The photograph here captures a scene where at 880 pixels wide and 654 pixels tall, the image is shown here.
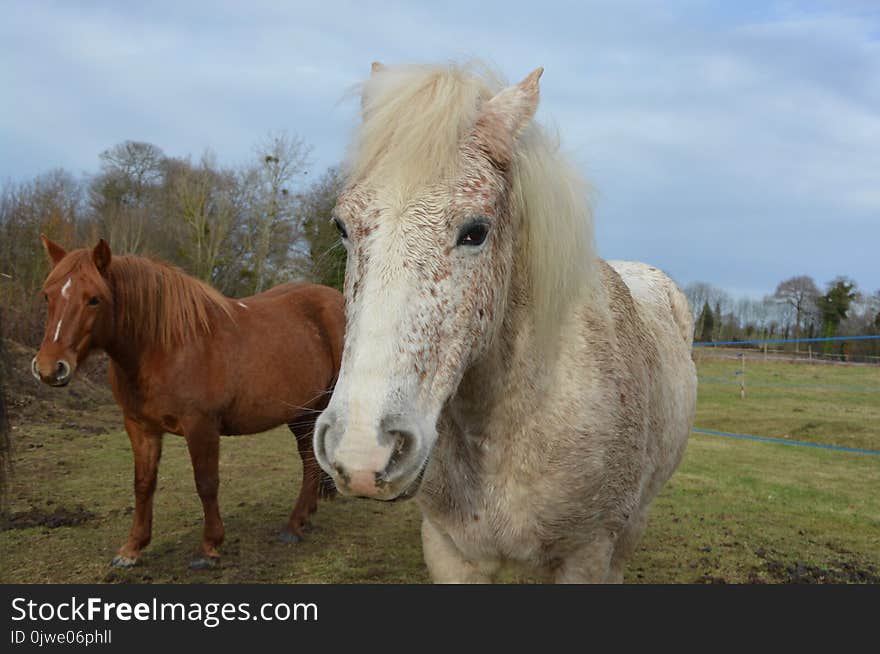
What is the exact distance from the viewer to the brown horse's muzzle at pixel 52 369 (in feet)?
12.7

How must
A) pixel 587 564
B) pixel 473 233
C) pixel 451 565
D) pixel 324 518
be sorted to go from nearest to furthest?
pixel 473 233, pixel 587 564, pixel 451 565, pixel 324 518

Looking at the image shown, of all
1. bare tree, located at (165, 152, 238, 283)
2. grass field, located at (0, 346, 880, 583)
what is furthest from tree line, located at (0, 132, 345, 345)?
grass field, located at (0, 346, 880, 583)

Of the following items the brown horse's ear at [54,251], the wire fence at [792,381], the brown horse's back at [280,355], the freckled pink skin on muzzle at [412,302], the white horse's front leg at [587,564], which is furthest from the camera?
the wire fence at [792,381]

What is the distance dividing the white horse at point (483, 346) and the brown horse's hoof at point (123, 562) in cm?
297

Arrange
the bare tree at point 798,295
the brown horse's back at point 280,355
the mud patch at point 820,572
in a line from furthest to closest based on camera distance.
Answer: the bare tree at point 798,295, the brown horse's back at point 280,355, the mud patch at point 820,572

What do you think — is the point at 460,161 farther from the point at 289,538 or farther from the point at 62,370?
the point at 289,538

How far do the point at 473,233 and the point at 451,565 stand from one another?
1.41 meters

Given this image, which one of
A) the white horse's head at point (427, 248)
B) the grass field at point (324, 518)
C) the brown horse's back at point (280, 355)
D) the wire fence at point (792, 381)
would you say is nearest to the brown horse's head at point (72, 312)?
the brown horse's back at point (280, 355)

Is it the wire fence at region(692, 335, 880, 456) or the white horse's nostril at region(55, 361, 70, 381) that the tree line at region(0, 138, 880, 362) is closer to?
the wire fence at region(692, 335, 880, 456)

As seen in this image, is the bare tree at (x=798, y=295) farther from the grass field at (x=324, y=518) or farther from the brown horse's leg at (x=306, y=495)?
the brown horse's leg at (x=306, y=495)

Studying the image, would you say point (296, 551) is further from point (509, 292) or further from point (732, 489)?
point (732, 489)

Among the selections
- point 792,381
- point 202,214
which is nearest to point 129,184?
point 202,214

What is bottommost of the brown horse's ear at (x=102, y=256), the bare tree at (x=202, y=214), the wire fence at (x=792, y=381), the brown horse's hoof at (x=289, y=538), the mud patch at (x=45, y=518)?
the mud patch at (x=45, y=518)

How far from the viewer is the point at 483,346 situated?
178 cm
